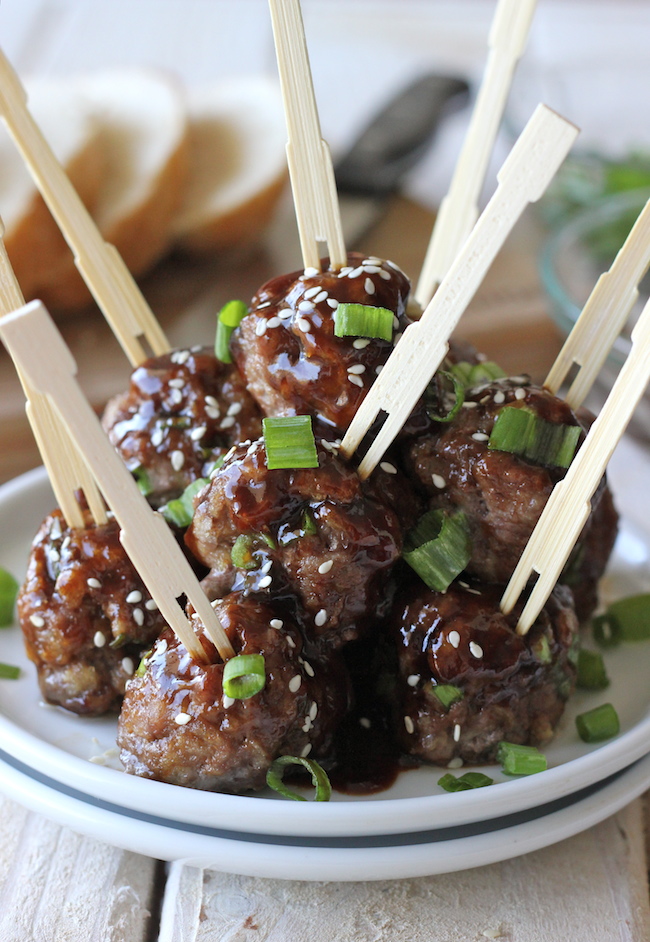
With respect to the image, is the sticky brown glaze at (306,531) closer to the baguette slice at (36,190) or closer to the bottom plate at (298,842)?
the bottom plate at (298,842)

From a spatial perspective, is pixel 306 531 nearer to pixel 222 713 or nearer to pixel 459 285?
pixel 222 713

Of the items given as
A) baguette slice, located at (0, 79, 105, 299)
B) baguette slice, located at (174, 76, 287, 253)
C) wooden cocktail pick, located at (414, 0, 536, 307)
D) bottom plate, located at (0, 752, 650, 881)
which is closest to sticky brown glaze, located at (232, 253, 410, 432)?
wooden cocktail pick, located at (414, 0, 536, 307)

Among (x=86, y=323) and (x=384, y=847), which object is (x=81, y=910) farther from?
(x=86, y=323)

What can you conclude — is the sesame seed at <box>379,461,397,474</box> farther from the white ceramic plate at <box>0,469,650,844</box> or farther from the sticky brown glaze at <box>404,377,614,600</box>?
the white ceramic plate at <box>0,469,650,844</box>

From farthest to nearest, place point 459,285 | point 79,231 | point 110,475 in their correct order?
point 79,231, point 459,285, point 110,475

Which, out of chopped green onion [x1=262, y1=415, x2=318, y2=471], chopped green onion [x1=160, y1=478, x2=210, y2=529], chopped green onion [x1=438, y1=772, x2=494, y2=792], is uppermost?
chopped green onion [x1=262, y1=415, x2=318, y2=471]

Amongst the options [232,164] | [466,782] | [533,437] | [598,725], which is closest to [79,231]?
[533,437]
